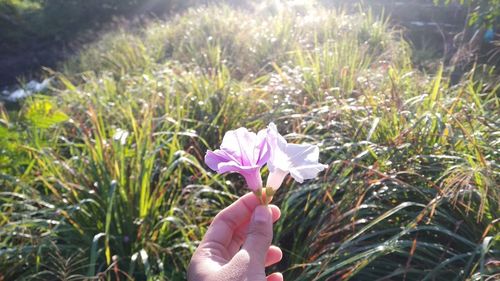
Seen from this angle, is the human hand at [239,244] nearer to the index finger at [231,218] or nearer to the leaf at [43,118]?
the index finger at [231,218]

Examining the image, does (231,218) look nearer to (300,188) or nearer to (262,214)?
(262,214)

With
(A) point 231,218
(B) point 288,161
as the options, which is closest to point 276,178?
(B) point 288,161

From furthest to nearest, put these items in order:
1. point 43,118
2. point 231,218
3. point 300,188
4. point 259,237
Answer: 1. point 43,118
2. point 300,188
3. point 231,218
4. point 259,237

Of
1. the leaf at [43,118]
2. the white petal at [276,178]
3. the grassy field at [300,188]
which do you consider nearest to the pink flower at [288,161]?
the white petal at [276,178]

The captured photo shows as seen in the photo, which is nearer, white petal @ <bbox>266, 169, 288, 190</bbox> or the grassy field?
white petal @ <bbox>266, 169, 288, 190</bbox>

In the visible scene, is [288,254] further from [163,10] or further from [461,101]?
[163,10]

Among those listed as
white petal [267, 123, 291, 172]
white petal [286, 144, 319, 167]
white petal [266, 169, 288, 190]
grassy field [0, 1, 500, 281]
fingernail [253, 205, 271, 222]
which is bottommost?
grassy field [0, 1, 500, 281]

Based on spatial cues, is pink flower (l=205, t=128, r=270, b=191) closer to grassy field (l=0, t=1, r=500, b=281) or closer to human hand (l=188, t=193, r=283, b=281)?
human hand (l=188, t=193, r=283, b=281)

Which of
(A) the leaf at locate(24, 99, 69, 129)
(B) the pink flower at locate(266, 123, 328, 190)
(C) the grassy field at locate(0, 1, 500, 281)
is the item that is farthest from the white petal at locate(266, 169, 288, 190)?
(A) the leaf at locate(24, 99, 69, 129)
